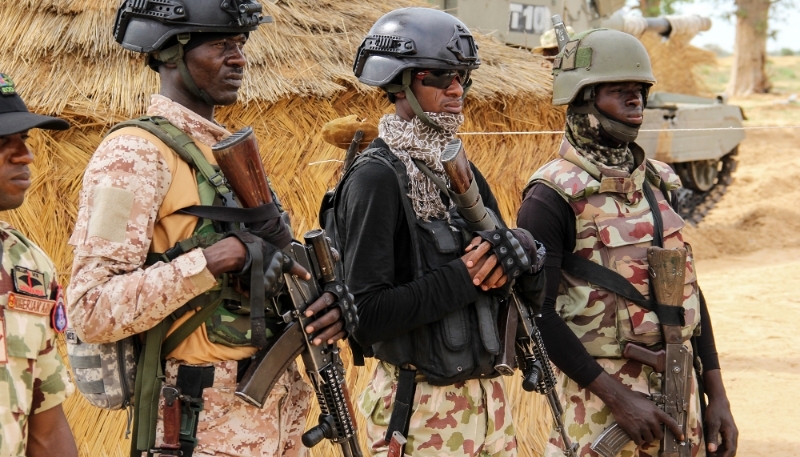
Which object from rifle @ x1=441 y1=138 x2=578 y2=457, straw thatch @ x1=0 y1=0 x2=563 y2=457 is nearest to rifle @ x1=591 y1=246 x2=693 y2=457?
rifle @ x1=441 y1=138 x2=578 y2=457

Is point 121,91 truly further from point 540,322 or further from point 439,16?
point 540,322

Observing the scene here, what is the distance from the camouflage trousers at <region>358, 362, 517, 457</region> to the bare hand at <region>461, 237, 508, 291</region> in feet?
1.13

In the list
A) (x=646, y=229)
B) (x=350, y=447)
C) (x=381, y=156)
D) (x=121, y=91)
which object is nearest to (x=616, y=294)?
(x=646, y=229)

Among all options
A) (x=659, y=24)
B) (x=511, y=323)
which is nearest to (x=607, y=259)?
(x=511, y=323)

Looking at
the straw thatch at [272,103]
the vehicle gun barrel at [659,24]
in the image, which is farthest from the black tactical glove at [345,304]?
the vehicle gun barrel at [659,24]

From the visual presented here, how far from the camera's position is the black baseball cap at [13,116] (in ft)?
7.13

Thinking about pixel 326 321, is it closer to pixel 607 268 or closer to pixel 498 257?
pixel 498 257

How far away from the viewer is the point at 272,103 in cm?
488

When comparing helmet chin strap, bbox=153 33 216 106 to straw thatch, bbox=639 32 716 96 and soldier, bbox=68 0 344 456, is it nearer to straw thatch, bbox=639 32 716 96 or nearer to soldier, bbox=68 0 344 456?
soldier, bbox=68 0 344 456

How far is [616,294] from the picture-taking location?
3375 millimetres

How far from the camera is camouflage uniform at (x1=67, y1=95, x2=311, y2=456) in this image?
7.55ft

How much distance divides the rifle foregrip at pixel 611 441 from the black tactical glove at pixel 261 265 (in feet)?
4.66

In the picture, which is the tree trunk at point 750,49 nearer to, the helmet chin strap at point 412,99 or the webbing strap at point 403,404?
the helmet chin strap at point 412,99

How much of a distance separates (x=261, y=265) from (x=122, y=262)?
330 millimetres
